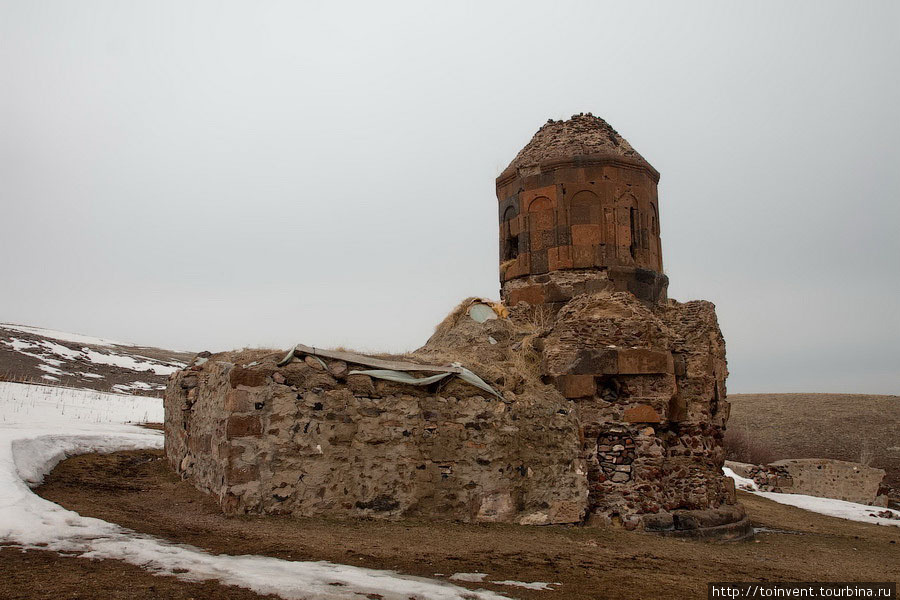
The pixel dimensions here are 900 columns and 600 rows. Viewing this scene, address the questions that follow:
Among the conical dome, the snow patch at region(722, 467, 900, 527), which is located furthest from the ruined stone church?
the snow patch at region(722, 467, 900, 527)

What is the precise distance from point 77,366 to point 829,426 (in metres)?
35.6

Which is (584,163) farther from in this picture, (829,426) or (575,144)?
(829,426)

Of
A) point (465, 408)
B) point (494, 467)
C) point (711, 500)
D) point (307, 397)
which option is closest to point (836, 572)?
point (711, 500)

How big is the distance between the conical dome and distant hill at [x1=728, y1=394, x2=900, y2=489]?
18.4m

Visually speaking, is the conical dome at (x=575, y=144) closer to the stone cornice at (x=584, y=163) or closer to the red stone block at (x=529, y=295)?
the stone cornice at (x=584, y=163)

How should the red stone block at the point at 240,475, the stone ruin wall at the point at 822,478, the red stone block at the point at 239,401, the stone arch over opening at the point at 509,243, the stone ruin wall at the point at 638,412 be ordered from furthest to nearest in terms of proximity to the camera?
the stone ruin wall at the point at 822,478, the stone arch over opening at the point at 509,243, the stone ruin wall at the point at 638,412, the red stone block at the point at 239,401, the red stone block at the point at 240,475

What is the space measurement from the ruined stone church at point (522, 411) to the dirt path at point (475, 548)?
352 millimetres

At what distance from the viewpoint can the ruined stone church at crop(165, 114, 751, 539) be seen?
Result: 7176 millimetres

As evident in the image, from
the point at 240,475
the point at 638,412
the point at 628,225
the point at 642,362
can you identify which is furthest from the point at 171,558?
the point at 628,225

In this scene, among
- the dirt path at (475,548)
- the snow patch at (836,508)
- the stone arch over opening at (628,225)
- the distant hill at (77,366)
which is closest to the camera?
the dirt path at (475,548)

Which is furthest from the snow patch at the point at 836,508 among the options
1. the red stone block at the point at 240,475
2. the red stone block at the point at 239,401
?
the red stone block at the point at 239,401

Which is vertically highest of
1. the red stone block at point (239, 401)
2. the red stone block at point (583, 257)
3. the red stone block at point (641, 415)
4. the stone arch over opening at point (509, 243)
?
the stone arch over opening at point (509, 243)

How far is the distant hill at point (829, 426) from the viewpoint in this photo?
2891 centimetres

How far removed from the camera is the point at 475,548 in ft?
20.5
